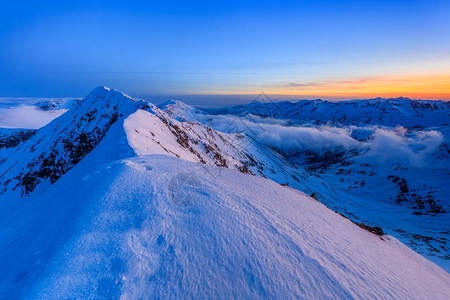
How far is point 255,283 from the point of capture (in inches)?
251

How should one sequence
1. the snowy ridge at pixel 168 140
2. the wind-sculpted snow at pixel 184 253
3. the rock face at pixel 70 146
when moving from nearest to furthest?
the wind-sculpted snow at pixel 184 253 → the snowy ridge at pixel 168 140 → the rock face at pixel 70 146

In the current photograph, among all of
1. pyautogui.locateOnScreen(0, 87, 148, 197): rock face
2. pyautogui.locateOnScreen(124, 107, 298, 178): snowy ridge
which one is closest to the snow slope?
pyautogui.locateOnScreen(124, 107, 298, 178): snowy ridge

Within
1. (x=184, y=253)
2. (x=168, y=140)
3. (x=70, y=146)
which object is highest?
(x=184, y=253)

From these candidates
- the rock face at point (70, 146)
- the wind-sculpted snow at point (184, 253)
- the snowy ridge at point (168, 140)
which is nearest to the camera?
the wind-sculpted snow at point (184, 253)

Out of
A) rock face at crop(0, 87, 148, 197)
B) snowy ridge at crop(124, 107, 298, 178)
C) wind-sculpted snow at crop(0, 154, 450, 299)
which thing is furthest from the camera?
rock face at crop(0, 87, 148, 197)

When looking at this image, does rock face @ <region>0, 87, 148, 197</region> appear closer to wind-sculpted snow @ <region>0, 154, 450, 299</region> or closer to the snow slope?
the snow slope

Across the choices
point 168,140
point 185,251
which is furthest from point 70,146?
point 185,251

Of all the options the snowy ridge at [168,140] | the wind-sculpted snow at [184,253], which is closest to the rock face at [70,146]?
the snowy ridge at [168,140]

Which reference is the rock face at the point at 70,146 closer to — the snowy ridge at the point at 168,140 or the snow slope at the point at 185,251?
the snowy ridge at the point at 168,140

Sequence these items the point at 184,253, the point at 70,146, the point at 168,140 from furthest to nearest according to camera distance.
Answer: the point at 70,146
the point at 168,140
the point at 184,253

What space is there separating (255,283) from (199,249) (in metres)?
2.25

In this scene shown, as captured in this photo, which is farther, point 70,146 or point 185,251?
point 70,146

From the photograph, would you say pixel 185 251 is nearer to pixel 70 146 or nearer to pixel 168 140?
pixel 168 140

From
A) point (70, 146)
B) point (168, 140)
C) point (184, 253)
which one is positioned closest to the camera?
point (184, 253)
